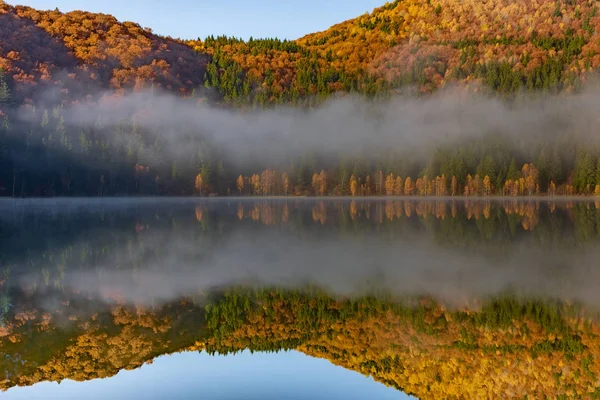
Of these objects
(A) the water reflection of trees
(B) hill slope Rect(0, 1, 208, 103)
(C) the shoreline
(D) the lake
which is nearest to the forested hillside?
(B) hill slope Rect(0, 1, 208, 103)

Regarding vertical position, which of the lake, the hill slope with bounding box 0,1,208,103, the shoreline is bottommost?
the shoreline

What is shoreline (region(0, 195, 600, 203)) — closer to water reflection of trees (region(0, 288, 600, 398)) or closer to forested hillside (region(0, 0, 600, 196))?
forested hillside (region(0, 0, 600, 196))

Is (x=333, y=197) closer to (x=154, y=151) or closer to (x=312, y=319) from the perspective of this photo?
(x=154, y=151)

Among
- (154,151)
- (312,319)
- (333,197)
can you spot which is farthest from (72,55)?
(312,319)

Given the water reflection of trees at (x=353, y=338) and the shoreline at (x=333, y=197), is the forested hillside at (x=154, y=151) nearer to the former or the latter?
the shoreline at (x=333, y=197)

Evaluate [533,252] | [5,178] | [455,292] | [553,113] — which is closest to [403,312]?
[455,292]

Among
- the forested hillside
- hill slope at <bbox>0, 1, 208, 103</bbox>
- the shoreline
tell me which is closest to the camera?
the shoreline

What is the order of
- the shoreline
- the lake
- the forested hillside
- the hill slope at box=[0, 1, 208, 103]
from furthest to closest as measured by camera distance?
the hill slope at box=[0, 1, 208, 103] < the forested hillside < the shoreline < the lake

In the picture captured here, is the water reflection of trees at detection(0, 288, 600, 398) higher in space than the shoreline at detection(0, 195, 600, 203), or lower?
higher

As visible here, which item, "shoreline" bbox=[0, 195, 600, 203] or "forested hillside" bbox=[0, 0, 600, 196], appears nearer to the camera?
"shoreline" bbox=[0, 195, 600, 203]

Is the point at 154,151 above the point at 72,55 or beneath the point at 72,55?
beneath

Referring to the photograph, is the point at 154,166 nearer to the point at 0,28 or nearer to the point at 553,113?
the point at 0,28

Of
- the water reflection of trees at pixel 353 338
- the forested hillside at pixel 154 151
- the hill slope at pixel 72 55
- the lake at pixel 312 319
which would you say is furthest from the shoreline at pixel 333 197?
the water reflection of trees at pixel 353 338

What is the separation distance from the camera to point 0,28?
16512 centimetres
